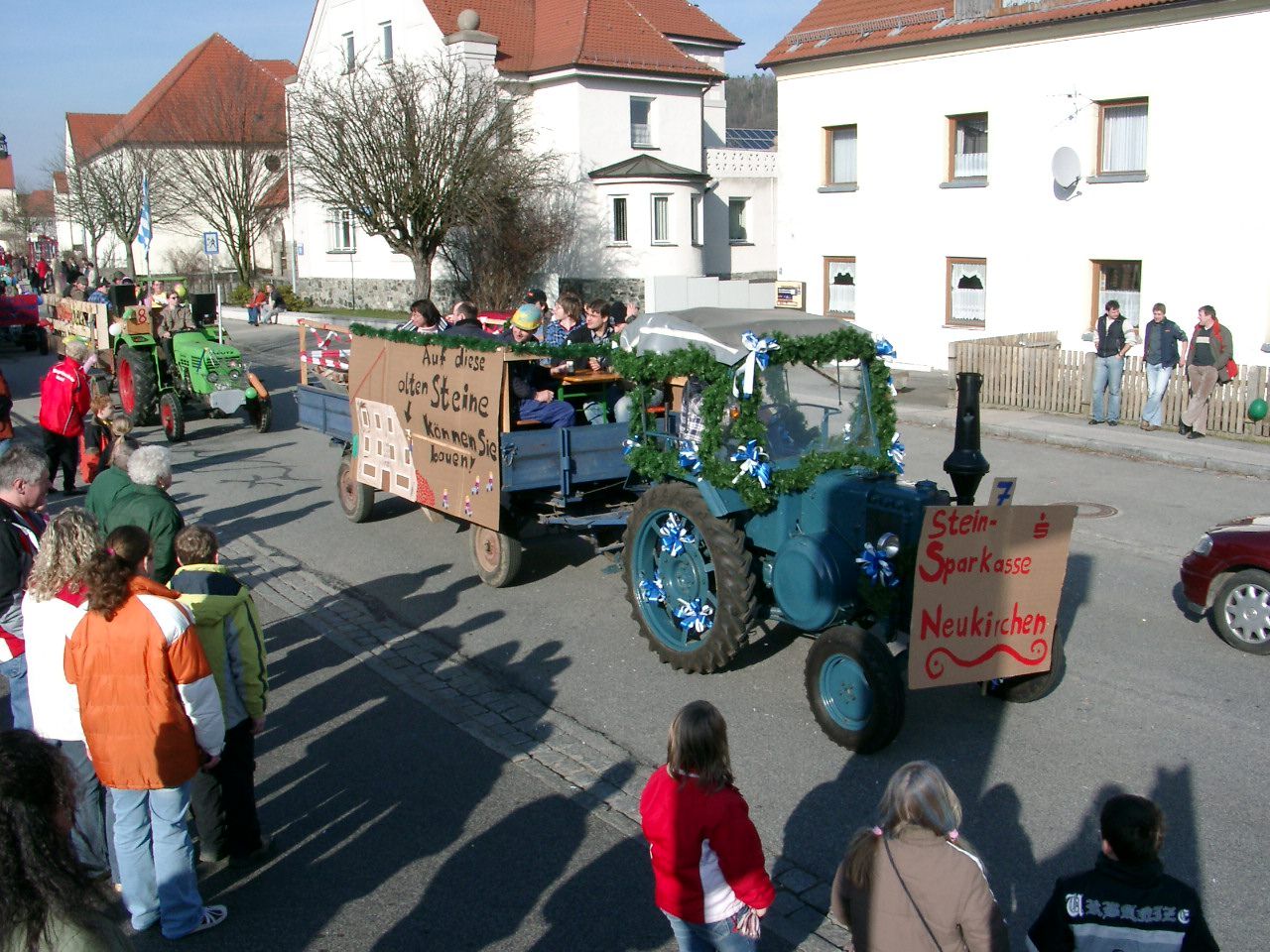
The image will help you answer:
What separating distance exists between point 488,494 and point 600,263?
86.5ft

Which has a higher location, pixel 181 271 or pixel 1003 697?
pixel 181 271

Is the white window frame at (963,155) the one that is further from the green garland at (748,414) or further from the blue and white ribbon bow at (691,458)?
the blue and white ribbon bow at (691,458)

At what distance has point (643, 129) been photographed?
3572 cm

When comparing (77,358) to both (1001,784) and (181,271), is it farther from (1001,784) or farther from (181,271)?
(181,271)

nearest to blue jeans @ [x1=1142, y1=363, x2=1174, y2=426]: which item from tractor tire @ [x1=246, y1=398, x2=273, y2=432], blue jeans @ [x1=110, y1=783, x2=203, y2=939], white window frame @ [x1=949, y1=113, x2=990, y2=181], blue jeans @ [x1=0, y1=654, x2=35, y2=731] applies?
white window frame @ [x1=949, y1=113, x2=990, y2=181]

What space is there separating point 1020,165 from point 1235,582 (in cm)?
1519

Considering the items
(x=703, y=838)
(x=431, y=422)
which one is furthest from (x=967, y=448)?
(x=431, y=422)

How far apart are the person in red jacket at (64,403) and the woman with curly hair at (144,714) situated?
8.56 metres

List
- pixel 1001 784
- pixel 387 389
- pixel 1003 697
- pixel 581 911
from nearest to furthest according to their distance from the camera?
pixel 581 911 < pixel 1001 784 < pixel 1003 697 < pixel 387 389

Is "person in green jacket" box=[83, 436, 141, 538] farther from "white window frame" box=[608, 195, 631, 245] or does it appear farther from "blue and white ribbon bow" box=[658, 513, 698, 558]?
"white window frame" box=[608, 195, 631, 245]

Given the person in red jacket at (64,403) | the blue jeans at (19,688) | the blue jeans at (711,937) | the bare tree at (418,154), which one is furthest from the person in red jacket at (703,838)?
the bare tree at (418,154)

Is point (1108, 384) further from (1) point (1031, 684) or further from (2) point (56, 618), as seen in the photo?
(2) point (56, 618)

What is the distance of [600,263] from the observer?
3434 centimetres

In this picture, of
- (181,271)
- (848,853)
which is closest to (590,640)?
(848,853)
